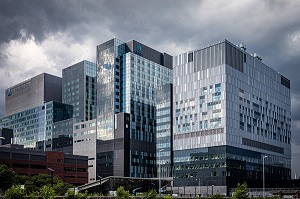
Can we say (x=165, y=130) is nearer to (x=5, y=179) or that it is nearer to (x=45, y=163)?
(x=45, y=163)

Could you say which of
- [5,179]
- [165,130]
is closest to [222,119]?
[165,130]

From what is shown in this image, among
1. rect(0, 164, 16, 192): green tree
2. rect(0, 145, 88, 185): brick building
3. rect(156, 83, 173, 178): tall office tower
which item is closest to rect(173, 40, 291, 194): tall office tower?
rect(156, 83, 173, 178): tall office tower

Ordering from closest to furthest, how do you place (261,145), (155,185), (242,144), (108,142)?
(242,144) < (261,145) < (155,185) < (108,142)

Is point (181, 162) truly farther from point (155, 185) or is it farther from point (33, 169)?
point (33, 169)

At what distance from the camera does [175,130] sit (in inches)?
6668

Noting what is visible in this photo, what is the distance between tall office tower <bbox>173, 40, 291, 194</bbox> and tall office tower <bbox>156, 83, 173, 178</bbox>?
56.4 ft

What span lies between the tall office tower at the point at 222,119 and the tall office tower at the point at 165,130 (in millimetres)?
17185

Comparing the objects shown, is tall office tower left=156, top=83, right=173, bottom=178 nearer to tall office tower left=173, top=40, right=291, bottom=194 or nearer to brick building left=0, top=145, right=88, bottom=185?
tall office tower left=173, top=40, right=291, bottom=194

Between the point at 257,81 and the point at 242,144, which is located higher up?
the point at 257,81

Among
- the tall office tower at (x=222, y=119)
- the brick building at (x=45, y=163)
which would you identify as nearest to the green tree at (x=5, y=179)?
the brick building at (x=45, y=163)

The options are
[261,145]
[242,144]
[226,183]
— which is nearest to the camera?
[226,183]

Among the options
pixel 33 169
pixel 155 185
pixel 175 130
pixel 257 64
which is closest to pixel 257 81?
pixel 257 64

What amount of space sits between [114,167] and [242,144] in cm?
5900

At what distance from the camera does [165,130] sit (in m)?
188
